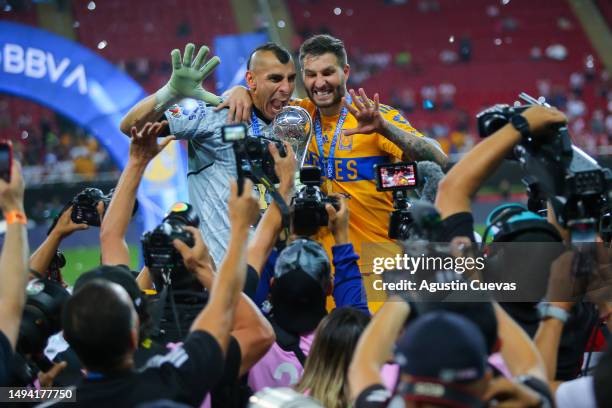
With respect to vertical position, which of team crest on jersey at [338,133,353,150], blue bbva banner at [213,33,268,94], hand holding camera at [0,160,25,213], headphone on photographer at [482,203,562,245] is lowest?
headphone on photographer at [482,203,562,245]

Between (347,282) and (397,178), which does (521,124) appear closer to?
(347,282)

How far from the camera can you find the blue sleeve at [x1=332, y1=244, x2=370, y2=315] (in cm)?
361

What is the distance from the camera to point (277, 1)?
3089cm

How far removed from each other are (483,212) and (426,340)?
16.7 m

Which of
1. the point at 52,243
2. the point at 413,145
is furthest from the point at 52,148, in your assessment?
the point at 52,243

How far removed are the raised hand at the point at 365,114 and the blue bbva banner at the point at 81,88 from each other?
5262 mm

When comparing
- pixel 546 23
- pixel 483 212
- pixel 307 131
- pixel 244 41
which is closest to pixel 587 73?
pixel 546 23

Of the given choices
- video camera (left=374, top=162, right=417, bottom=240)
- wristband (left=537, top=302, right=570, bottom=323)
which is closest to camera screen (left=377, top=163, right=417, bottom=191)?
video camera (left=374, top=162, right=417, bottom=240)

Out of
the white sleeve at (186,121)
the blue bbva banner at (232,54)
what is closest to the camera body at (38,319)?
the white sleeve at (186,121)

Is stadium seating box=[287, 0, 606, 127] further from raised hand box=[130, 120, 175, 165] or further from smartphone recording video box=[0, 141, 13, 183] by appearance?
smartphone recording video box=[0, 141, 13, 183]

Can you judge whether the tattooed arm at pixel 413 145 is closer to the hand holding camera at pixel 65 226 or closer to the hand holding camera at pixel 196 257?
the hand holding camera at pixel 65 226

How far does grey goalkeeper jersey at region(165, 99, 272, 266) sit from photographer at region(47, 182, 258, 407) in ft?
7.02

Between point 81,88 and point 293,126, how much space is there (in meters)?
5.38

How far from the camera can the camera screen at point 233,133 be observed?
10.0ft
